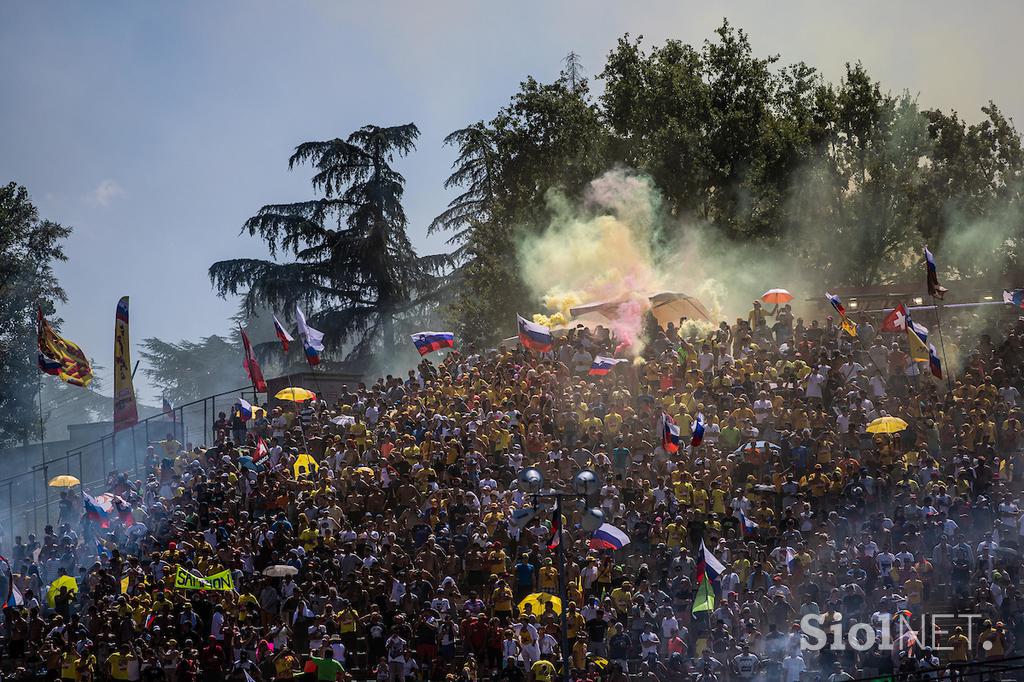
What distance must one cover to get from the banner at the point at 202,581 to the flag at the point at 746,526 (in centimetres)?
923

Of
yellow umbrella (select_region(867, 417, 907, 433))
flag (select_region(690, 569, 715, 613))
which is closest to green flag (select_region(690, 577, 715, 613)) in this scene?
flag (select_region(690, 569, 715, 613))

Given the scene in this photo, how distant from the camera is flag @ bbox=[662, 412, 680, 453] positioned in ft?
85.0

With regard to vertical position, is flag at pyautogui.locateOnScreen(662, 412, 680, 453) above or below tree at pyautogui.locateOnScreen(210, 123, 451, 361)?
below

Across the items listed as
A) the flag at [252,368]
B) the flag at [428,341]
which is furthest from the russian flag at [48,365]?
the flag at [428,341]

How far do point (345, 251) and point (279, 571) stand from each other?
29942mm

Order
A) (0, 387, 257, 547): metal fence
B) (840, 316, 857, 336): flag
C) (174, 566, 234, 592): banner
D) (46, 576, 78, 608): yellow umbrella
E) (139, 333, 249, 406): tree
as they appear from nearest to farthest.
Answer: (174, 566, 234, 592): banner
(46, 576, 78, 608): yellow umbrella
(840, 316, 857, 336): flag
(0, 387, 257, 547): metal fence
(139, 333, 249, 406): tree

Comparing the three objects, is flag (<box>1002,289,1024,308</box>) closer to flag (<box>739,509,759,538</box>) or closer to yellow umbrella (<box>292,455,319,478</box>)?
flag (<box>739,509,759,538</box>)

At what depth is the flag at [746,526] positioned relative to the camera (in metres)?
23.8

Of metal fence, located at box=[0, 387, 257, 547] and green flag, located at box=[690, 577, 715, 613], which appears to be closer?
green flag, located at box=[690, 577, 715, 613]

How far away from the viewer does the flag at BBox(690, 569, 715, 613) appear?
69.1 ft

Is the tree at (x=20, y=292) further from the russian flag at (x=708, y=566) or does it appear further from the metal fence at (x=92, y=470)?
the russian flag at (x=708, y=566)

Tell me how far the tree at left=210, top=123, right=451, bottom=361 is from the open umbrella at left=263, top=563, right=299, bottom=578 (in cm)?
2893

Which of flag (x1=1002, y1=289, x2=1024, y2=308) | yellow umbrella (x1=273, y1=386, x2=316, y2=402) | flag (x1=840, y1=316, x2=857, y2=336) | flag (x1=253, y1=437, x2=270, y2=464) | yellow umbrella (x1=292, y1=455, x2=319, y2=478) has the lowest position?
yellow umbrella (x1=292, y1=455, x2=319, y2=478)

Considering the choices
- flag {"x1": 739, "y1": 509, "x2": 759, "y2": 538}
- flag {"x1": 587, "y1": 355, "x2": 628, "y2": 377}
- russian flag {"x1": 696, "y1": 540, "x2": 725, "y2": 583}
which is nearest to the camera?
russian flag {"x1": 696, "y1": 540, "x2": 725, "y2": 583}
